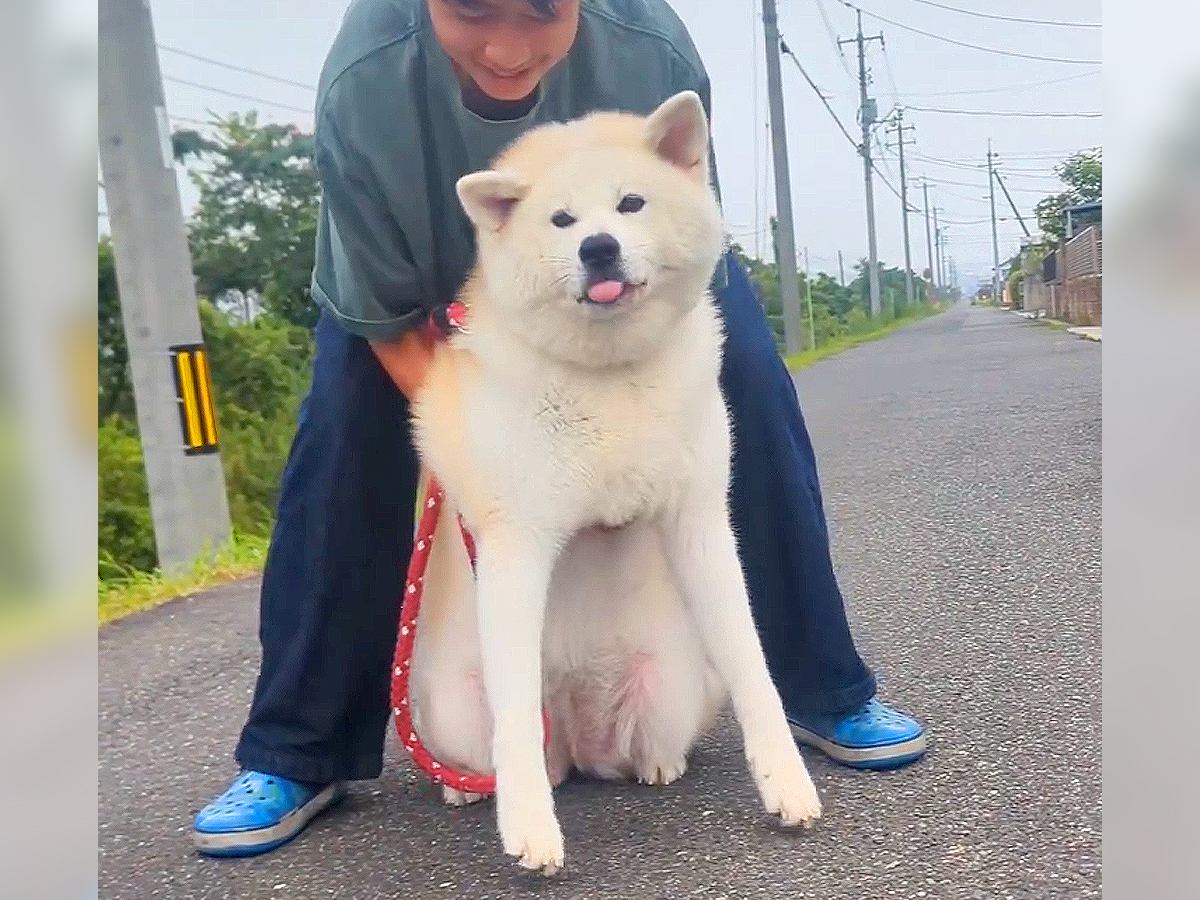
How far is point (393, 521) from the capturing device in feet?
6.03

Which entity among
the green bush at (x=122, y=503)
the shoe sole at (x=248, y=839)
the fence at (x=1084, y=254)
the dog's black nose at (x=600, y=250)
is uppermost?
the dog's black nose at (x=600, y=250)

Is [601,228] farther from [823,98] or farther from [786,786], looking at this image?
[786,786]

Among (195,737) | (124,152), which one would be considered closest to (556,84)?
(124,152)

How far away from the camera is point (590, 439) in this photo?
1562mm

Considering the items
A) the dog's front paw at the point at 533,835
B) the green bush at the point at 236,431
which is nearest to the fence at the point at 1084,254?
the dog's front paw at the point at 533,835

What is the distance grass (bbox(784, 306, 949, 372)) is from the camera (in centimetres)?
173

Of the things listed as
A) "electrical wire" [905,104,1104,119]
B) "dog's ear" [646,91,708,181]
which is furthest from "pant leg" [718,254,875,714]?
"electrical wire" [905,104,1104,119]

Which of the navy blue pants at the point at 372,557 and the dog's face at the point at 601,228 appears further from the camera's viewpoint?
the navy blue pants at the point at 372,557

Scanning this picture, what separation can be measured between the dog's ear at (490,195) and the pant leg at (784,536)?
334 millimetres

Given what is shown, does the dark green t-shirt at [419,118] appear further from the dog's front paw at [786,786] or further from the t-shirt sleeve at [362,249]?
the dog's front paw at [786,786]

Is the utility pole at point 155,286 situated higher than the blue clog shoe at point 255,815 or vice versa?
the utility pole at point 155,286

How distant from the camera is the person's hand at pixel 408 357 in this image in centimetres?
170

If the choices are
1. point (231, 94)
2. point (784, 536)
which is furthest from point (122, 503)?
point (784, 536)
